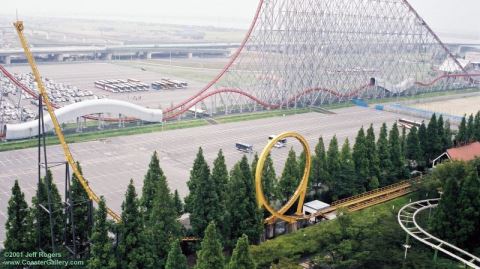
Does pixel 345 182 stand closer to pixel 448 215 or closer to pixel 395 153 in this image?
pixel 395 153

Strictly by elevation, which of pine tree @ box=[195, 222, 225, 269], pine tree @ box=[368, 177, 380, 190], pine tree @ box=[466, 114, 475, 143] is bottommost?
pine tree @ box=[368, 177, 380, 190]

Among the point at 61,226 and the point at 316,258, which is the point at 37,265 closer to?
the point at 61,226

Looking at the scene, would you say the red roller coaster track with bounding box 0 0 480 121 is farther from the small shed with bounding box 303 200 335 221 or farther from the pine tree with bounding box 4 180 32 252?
the pine tree with bounding box 4 180 32 252

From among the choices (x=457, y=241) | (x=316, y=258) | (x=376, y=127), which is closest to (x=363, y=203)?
(x=457, y=241)

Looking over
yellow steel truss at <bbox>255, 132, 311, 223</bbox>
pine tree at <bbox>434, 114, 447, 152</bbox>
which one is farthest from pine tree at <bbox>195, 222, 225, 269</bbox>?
pine tree at <bbox>434, 114, 447, 152</bbox>

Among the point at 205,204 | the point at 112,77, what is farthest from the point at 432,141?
the point at 112,77

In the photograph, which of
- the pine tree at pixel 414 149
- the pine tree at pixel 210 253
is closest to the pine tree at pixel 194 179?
the pine tree at pixel 210 253
